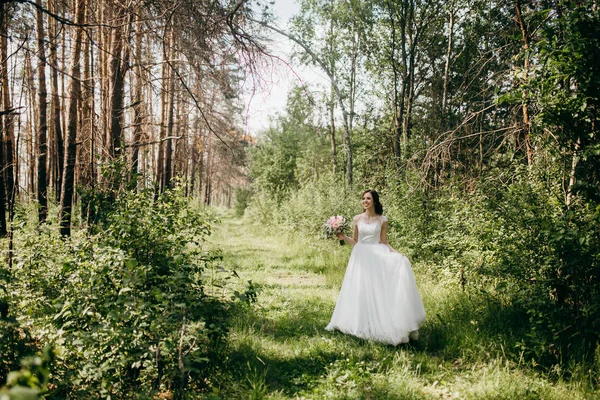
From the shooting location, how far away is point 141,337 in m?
3.39

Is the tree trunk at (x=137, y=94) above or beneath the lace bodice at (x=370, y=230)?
Answer: above

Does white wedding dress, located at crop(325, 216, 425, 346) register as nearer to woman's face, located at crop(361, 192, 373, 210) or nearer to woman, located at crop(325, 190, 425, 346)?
woman, located at crop(325, 190, 425, 346)

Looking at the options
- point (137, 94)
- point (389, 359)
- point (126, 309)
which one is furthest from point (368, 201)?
point (137, 94)

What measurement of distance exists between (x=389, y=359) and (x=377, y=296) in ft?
3.37

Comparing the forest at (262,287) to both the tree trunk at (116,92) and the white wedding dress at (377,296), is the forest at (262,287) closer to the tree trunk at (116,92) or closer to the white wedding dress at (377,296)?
the tree trunk at (116,92)

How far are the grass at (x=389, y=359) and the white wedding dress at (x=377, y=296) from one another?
0.68ft

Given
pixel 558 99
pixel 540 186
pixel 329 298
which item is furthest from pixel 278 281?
pixel 558 99

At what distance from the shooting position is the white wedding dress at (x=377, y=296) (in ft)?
16.9

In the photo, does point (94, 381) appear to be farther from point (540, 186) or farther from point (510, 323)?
point (540, 186)

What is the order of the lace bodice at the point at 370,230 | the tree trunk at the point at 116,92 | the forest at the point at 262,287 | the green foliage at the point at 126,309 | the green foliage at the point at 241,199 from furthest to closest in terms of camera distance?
the green foliage at the point at 241,199, the tree trunk at the point at 116,92, the lace bodice at the point at 370,230, the forest at the point at 262,287, the green foliage at the point at 126,309

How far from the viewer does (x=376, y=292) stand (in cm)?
559

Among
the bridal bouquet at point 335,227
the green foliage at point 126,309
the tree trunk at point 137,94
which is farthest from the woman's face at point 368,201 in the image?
the tree trunk at point 137,94

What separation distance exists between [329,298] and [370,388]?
3.59 metres

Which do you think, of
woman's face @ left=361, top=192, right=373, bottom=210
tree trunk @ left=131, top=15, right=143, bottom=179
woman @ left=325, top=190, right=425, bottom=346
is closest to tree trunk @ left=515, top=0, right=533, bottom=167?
woman's face @ left=361, top=192, right=373, bottom=210
